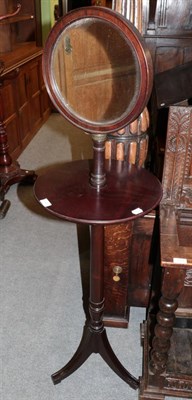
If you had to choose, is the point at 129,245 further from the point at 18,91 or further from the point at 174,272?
the point at 18,91

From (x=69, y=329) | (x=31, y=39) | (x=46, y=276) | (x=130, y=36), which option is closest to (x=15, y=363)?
(x=69, y=329)

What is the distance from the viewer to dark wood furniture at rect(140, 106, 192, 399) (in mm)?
1204

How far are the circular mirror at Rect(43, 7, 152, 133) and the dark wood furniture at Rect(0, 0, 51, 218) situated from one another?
73.2 inches

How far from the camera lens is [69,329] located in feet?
6.01

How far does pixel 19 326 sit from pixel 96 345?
52 cm

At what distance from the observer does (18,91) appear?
357cm

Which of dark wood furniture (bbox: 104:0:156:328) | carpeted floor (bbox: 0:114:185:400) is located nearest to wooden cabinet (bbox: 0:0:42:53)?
carpeted floor (bbox: 0:114:185:400)

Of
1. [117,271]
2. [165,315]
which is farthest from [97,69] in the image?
[117,271]

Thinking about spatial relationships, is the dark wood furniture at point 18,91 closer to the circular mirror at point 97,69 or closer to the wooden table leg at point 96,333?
the wooden table leg at point 96,333

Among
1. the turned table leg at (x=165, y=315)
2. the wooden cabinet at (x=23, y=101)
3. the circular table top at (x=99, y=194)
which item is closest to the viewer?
the circular table top at (x=99, y=194)

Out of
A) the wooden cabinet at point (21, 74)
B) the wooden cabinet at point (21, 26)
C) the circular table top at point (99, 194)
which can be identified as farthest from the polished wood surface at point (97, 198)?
the wooden cabinet at point (21, 26)

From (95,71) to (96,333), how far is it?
1.02 meters

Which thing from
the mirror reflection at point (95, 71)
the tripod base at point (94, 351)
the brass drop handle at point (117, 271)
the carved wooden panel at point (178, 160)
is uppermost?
the mirror reflection at point (95, 71)

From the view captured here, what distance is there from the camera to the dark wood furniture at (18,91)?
116 inches
